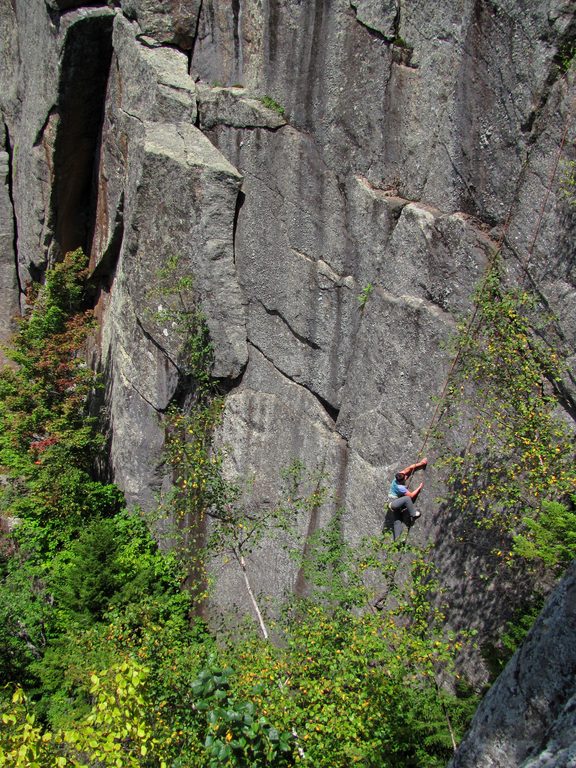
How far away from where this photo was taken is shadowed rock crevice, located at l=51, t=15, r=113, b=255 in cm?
1294

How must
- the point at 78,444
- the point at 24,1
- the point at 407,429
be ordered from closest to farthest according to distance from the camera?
the point at 407,429 < the point at 78,444 < the point at 24,1

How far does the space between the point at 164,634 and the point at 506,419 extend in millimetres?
4616

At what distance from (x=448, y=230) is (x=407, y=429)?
2.61 meters

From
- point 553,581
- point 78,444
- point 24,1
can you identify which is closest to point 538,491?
point 553,581

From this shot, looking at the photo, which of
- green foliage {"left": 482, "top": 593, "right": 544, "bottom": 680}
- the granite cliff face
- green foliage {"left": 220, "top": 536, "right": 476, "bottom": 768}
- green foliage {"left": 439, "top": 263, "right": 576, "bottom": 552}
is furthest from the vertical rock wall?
green foliage {"left": 220, "top": 536, "right": 476, "bottom": 768}

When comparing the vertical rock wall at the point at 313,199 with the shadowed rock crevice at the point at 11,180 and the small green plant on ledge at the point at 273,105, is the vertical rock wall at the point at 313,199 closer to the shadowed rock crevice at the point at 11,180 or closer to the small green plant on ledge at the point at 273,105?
the small green plant on ledge at the point at 273,105

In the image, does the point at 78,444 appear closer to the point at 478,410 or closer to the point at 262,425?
the point at 262,425

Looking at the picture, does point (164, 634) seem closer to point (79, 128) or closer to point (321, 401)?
point (321, 401)

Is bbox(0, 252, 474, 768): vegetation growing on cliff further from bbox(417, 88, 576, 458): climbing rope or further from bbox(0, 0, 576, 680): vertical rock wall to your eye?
bbox(417, 88, 576, 458): climbing rope

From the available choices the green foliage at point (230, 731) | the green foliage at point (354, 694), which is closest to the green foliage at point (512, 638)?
the green foliage at point (354, 694)

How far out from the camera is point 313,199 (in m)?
9.96

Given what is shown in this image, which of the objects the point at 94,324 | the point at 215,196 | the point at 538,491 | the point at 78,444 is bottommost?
the point at 78,444

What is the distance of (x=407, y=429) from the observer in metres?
9.05

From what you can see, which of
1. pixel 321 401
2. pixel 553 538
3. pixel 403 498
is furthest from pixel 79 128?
pixel 553 538
